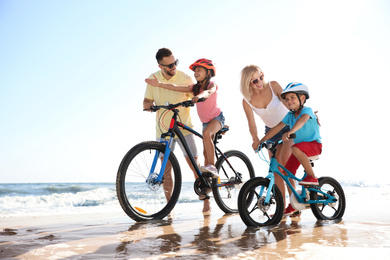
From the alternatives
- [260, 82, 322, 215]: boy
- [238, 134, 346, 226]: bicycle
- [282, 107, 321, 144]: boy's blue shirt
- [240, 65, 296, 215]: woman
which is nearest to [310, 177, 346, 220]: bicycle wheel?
[238, 134, 346, 226]: bicycle

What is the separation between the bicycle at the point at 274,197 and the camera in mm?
3520

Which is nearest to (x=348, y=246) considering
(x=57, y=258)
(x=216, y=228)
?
(x=216, y=228)

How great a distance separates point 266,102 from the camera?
4.25m

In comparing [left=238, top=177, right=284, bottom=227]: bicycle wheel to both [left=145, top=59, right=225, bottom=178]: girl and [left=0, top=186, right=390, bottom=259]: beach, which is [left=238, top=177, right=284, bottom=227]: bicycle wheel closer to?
[left=0, top=186, right=390, bottom=259]: beach

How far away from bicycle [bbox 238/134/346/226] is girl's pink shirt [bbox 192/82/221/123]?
39.3 inches

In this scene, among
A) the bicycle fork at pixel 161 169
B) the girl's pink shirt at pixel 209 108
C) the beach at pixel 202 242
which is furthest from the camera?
the girl's pink shirt at pixel 209 108

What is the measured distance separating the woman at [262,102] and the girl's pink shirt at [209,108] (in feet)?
1.50

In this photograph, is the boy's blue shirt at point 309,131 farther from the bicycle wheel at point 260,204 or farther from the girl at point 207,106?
the girl at point 207,106

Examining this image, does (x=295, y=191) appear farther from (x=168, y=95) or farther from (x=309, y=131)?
(x=168, y=95)

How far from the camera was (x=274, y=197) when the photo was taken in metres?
3.64

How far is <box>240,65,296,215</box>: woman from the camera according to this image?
4172mm

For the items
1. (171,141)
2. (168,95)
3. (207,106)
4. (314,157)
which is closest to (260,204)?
(314,157)

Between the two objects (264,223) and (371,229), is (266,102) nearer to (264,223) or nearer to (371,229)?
(264,223)

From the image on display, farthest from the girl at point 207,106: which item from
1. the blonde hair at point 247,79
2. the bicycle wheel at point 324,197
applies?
the bicycle wheel at point 324,197
